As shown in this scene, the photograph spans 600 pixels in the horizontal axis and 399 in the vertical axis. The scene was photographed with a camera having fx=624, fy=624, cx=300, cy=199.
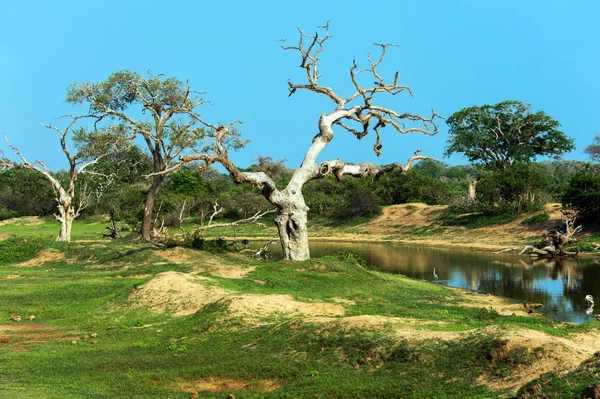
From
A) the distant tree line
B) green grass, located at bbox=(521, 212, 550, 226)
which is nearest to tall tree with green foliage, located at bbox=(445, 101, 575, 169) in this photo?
the distant tree line

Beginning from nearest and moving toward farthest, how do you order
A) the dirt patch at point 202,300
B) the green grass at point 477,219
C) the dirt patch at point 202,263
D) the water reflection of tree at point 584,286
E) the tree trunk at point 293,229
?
1. the dirt patch at point 202,300
2. the water reflection of tree at point 584,286
3. the dirt patch at point 202,263
4. the tree trunk at point 293,229
5. the green grass at point 477,219

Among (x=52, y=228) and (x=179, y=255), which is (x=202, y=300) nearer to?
(x=179, y=255)

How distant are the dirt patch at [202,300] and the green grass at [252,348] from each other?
31cm

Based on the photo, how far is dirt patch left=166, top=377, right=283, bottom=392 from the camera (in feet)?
27.1

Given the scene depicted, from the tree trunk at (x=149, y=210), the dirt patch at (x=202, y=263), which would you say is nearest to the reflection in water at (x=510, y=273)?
the dirt patch at (x=202, y=263)

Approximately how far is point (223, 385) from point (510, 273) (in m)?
17.0

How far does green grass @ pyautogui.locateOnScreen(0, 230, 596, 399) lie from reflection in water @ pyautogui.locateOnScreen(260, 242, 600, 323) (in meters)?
3.10

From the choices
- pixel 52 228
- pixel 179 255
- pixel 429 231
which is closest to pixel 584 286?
pixel 179 255

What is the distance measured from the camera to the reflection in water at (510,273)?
683 inches

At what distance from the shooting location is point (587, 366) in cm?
614

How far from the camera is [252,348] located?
32.7ft

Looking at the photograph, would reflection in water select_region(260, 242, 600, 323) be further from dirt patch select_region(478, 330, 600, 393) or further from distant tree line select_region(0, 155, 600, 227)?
distant tree line select_region(0, 155, 600, 227)

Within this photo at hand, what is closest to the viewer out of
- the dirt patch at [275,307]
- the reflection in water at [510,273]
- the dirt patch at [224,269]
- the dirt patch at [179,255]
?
the dirt patch at [275,307]

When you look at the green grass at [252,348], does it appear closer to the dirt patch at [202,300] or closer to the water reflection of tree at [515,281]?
the dirt patch at [202,300]
